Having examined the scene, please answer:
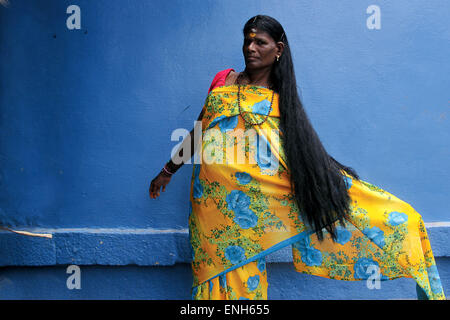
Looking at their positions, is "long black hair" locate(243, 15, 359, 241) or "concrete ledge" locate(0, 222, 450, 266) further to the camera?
"concrete ledge" locate(0, 222, 450, 266)

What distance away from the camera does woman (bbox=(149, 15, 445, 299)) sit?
1904mm

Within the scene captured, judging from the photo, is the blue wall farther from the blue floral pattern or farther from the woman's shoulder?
the blue floral pattern

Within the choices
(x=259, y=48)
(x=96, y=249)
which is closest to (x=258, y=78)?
(x=259, y=48)

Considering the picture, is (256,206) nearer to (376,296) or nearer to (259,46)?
(259,46)

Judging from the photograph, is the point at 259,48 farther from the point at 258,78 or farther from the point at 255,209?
the point at 255,209

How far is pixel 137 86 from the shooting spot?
2689 mm

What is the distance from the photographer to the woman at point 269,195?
1904 millimetres

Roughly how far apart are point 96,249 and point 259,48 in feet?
5.19

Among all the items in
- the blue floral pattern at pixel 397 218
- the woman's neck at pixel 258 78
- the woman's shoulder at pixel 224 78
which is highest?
the woman's shoulder at pixel 224 78

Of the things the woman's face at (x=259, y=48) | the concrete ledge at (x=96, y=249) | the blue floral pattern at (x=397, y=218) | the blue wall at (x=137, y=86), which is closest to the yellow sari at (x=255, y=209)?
the blue floral pattern at (x=397, y=218)

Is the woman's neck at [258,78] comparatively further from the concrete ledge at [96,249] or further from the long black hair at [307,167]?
the concrete ledge at [96,249]

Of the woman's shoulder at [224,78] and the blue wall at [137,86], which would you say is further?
the blue wall at [137,86]

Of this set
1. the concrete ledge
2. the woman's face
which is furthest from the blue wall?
the woman's face

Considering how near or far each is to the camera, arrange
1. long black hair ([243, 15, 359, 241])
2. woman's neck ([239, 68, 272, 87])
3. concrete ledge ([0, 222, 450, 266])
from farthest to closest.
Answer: concrete ledge ([0, 222, 450, 266]) → woman's neck ([239, 68, 272, 87]) → long black hair ([243, 15, 359, 241])
